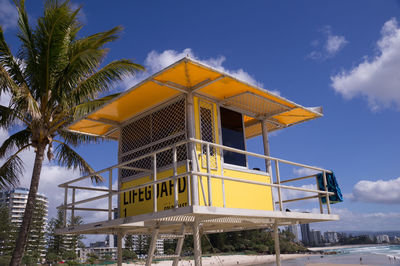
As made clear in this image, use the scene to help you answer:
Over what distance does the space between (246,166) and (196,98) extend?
210 centimetres

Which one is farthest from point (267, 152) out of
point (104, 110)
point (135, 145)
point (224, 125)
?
point (104, 110)

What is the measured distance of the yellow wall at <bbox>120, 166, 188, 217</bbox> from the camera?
25.9 feet

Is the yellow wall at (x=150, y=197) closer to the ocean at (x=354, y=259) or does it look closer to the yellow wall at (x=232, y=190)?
the yellow wall at (x=232, y=190)

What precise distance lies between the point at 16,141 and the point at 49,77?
332 centimetres

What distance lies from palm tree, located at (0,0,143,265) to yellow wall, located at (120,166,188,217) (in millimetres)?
3560

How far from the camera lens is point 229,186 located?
26.9ft

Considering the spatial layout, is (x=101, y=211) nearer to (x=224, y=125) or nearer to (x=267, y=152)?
(x=224, y=125)

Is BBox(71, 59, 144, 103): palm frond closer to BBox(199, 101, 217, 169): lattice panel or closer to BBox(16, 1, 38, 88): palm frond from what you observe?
BBox(16, 1, 38, 88): palm frond

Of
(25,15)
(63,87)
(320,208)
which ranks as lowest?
(320,208)

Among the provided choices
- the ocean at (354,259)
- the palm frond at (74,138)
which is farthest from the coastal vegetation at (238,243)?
the palm frond at (74,138)

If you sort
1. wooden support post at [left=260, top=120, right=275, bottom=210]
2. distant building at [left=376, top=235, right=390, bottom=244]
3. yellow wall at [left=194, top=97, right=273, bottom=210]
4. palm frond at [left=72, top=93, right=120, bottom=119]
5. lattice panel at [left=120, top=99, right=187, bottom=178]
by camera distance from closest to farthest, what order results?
yellow wall at [left=194, top=97, right=273, bottom=210], lattice panel at [left=120, top=99, right=187, bottom=178], wooden support post at [left=260, top=120, right=275, bottom=210], palm frond at [left=72, top=93, right=120, bottom=119], distant building at [left=376, top=235, right=390, bottom=244]

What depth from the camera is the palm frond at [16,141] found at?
13.8 metres

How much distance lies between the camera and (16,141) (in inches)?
550

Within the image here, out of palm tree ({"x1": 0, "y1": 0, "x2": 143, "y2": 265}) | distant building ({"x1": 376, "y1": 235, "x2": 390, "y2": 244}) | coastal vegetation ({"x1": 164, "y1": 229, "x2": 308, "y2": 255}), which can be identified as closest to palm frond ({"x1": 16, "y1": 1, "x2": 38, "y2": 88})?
palm tree ({"x1": 0, "y1": 0, "x2": 143, "y2": 265})
